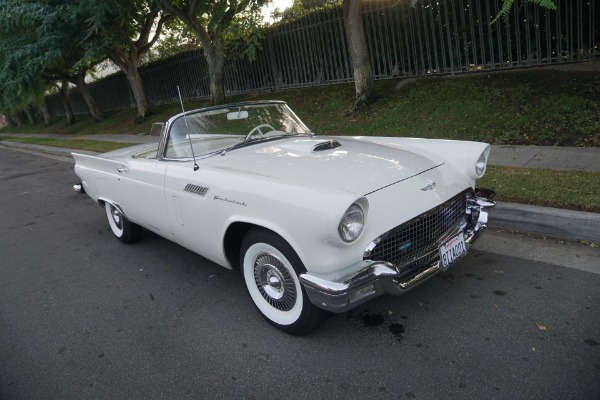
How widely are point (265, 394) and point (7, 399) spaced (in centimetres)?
157

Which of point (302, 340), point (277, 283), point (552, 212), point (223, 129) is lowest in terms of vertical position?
point (302, 340)

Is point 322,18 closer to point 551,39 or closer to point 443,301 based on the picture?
point 551,39

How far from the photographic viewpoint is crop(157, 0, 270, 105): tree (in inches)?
408

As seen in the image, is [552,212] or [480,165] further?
[552,212]

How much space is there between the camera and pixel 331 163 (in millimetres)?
3049

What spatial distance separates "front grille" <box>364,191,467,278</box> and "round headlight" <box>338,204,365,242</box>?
0.16 m

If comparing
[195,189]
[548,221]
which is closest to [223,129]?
[195,189]

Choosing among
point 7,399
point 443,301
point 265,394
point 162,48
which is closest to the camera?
point 265,394

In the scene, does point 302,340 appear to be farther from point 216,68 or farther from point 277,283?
point 216,68

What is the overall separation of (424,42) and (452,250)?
8478 mm

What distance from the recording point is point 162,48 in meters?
21.3

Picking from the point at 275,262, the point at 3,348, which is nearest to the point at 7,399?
the point at 3,348

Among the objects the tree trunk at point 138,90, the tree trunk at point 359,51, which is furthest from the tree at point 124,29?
the tree trunk at point 359,51

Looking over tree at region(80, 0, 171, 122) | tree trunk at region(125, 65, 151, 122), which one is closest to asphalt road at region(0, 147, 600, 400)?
tree at region(80, 0, 171, 122)
